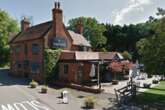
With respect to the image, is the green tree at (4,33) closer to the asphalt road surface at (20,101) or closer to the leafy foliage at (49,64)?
the leafy foliage at (49,64)

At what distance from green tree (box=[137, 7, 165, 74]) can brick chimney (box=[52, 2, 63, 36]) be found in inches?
697

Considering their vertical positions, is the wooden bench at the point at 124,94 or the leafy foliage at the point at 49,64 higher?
the leafy foliage at the point at 49,64

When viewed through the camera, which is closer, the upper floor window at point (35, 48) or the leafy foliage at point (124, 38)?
the upper floor window at point (35, 48)

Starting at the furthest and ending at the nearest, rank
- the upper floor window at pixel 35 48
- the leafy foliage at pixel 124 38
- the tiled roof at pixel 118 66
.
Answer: the leafy foliage at pixel 124 38, the upper floor window at pixel 35 48, the tiled roof at pixel 118 66

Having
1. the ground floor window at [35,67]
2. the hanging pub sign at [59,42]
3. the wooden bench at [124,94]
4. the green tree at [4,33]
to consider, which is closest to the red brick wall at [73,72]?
the hanging pub sign at [59,42]

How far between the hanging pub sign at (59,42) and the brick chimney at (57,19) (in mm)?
823

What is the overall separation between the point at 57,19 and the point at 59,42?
11.9 ft

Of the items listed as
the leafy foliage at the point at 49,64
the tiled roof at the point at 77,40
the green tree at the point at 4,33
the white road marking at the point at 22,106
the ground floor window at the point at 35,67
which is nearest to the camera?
the white road marking at the point at 22,106

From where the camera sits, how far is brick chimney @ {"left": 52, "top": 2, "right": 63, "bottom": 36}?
33.1m

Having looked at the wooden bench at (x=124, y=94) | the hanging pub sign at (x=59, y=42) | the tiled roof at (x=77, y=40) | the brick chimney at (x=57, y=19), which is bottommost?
the wooden bench at (x=124, y=94)

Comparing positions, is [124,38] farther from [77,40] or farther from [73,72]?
[73,72]

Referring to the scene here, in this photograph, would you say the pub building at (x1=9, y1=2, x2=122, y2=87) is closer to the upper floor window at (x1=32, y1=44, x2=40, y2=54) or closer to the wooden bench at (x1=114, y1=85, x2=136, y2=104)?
the upper floor window at (x1=32, y1=44, x2=40, y2=54)

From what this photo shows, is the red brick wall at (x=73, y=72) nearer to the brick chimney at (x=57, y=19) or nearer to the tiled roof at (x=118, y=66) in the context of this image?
the tiled roof at (x=118, y=66)

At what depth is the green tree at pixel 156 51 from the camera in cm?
1788
